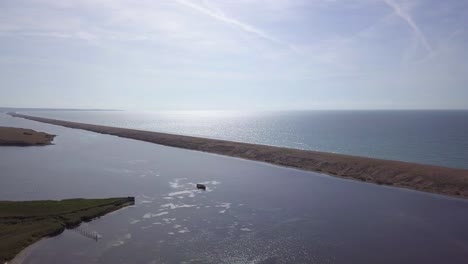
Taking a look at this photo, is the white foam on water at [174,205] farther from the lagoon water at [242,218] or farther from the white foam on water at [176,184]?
the white foam on water at [176,184]

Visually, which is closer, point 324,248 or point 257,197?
point 324,248

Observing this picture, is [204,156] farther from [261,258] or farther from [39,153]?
[261,258]

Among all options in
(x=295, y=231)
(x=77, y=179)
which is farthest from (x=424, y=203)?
(x=77, y=179)

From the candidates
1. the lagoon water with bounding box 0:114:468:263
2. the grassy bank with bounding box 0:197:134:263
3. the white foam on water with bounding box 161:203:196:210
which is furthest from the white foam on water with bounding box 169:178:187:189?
the grassy bank with bounding box 0:197:134:263

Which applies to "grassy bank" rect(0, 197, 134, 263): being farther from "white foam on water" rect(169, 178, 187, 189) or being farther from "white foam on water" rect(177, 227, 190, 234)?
"white foam on water" rect(169, 178, 187, 189)

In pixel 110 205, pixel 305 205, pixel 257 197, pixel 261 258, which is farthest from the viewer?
pixel 257 197
